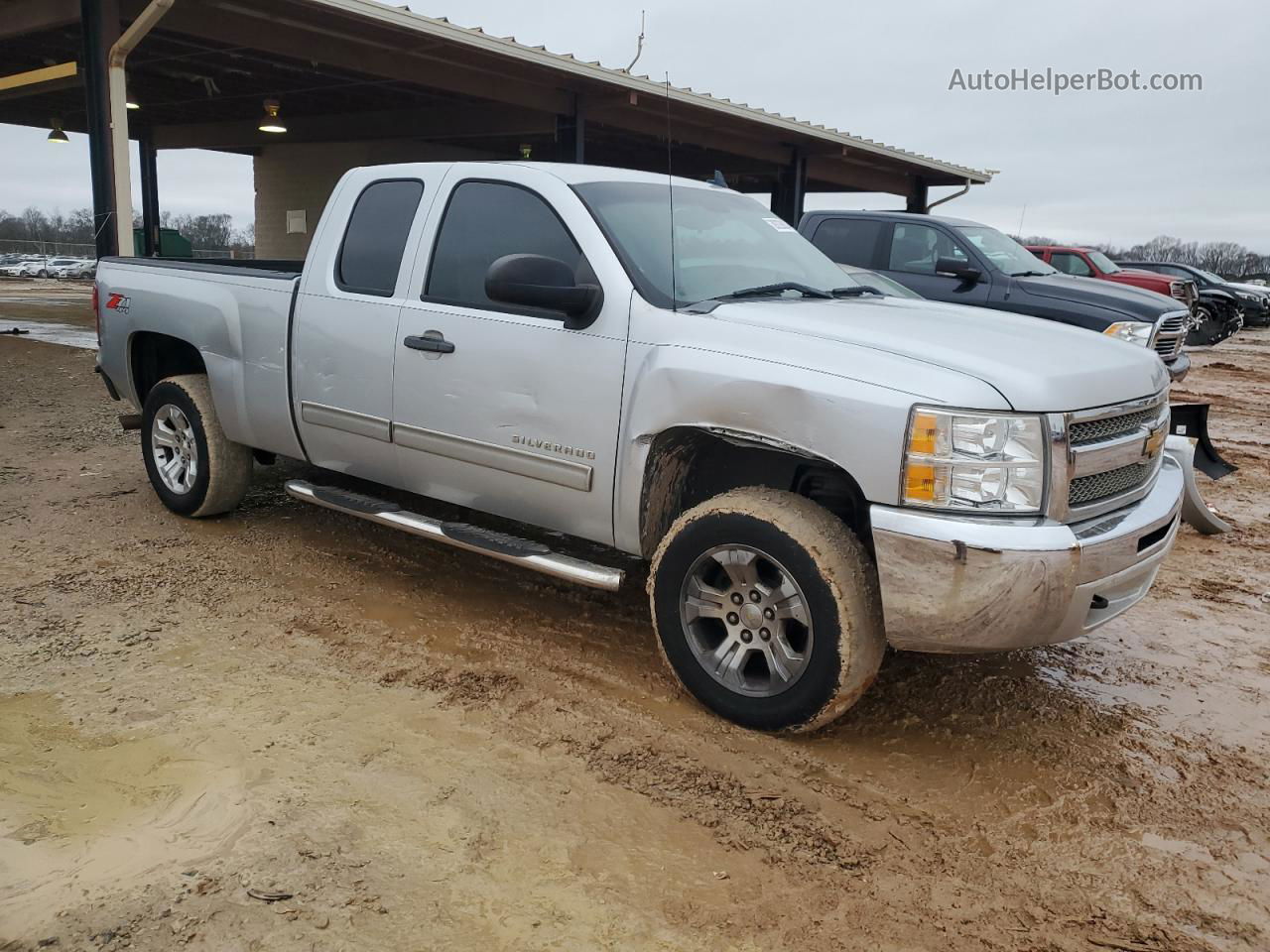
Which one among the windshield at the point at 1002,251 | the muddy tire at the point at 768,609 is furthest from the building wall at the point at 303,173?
the muddy tire at the point at 768,609

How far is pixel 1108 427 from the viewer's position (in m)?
3.40

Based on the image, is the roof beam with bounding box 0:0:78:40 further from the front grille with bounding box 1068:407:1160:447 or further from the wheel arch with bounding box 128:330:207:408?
the front grille with bounding box 1068:407:1160:447

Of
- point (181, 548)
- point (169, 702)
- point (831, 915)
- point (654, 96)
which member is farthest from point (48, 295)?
point (831, 915)

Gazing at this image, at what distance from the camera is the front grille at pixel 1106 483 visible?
328cm

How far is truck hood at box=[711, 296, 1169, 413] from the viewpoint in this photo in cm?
315

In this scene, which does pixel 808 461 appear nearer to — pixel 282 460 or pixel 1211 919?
pixel 1211 919

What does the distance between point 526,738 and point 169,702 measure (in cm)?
129

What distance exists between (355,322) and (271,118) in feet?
50.7

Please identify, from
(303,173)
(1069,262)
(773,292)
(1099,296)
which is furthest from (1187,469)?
(303,173)

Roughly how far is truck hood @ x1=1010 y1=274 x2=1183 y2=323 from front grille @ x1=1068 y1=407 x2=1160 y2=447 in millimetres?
6249

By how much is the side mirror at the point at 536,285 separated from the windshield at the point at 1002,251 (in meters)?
7.22

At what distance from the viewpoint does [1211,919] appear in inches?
103

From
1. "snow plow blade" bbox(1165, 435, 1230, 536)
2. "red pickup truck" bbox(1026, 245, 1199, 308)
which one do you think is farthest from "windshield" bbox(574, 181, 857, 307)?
"red pickup truck" bbox(1026, 245, 1199, 308)

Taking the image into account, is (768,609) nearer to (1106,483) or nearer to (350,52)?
(1106,483)
